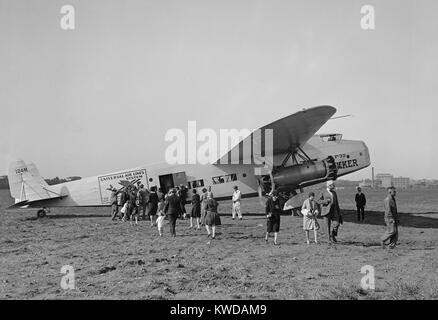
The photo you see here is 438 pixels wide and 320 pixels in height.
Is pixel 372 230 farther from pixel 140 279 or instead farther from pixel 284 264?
pixel 140 279

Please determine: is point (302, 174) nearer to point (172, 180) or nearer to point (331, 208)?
point (172, 180)

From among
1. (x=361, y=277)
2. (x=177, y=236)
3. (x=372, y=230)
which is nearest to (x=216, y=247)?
(x=177, y=236)

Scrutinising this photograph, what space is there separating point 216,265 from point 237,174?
440 inches

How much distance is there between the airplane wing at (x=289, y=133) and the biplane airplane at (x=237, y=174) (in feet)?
0.17

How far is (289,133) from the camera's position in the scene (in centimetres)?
1584

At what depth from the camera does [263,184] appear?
717 inches

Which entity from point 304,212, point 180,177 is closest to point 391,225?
point 304,212

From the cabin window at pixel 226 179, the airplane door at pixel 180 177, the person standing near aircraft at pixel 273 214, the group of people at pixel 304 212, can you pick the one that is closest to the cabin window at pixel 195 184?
the airplane door at pixel 180 177
